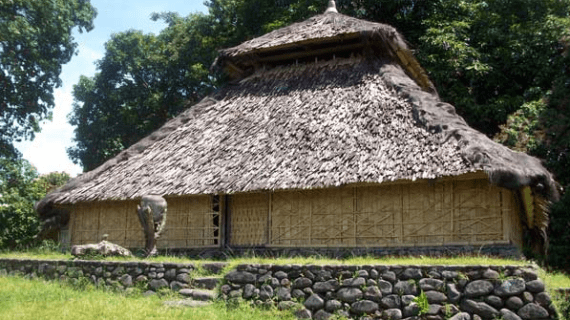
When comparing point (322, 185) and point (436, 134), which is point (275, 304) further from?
point (436, 134)

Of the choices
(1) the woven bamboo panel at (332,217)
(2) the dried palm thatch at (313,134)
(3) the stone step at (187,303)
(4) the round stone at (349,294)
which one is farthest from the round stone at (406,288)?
(1) the woven bamboo panel at (332,217)

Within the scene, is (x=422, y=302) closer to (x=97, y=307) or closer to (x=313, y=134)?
(x=97, y=307)

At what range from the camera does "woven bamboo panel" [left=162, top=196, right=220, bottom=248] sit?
13.1 m

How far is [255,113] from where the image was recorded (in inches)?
555

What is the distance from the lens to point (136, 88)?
93.7 feet

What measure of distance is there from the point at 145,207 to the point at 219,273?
111 inches

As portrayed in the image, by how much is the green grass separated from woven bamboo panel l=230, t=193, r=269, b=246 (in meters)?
3.71

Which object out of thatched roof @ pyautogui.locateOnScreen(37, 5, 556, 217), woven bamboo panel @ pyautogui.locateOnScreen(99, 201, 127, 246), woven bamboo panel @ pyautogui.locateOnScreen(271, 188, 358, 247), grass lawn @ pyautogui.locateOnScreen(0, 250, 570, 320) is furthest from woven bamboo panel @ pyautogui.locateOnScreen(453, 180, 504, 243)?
woven bamboo panel @ pyautogui.locateOnScreen(99, 201, 127, 246)

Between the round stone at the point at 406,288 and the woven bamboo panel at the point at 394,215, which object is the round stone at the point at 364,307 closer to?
the round stone at the point at 406,288

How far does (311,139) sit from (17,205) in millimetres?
14344

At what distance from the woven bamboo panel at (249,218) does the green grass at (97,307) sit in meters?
3.71

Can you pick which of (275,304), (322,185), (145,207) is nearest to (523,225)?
(322,185)

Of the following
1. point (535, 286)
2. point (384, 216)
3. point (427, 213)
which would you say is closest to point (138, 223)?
point (384, 216)

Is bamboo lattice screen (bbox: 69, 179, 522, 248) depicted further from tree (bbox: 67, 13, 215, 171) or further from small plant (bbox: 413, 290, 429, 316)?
tree (bbox: 67, 13, 215, 171)
